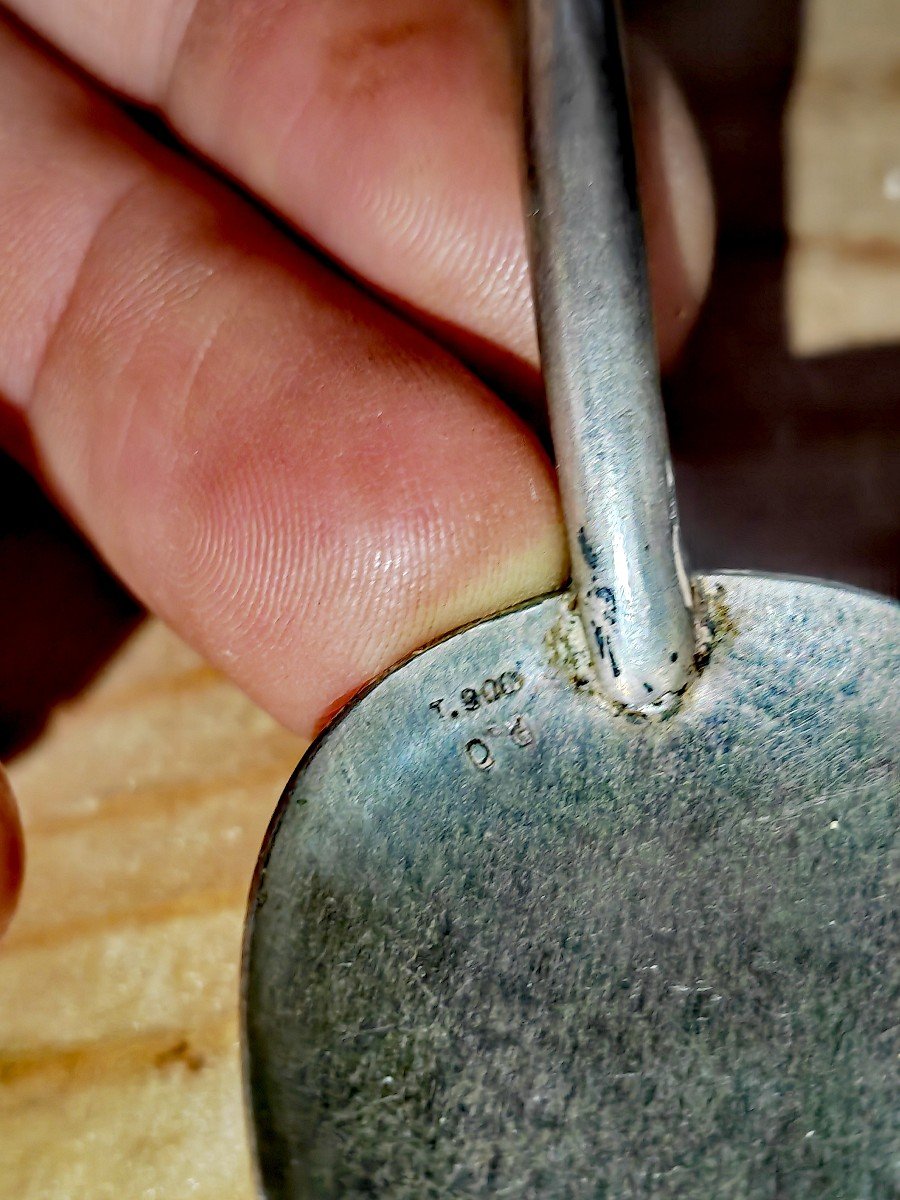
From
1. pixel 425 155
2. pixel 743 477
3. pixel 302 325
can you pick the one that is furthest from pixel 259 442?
pixel 743 477

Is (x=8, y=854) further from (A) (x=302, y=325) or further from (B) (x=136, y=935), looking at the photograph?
(A) (x=302, y=325)

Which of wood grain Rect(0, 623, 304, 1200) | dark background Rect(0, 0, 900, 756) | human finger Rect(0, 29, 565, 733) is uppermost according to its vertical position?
human finger Rect(0, 29, 565, 733)

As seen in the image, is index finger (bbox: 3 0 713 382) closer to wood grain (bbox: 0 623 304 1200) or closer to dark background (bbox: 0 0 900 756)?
dark background (bbox: 0 0 900 756)

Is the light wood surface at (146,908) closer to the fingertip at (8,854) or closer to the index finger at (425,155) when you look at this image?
the fingertip at (8,854)

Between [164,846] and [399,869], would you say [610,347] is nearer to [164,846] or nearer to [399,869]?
[399,869]

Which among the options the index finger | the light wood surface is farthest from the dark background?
the index finger

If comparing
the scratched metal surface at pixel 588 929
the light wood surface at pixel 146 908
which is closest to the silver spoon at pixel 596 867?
the scratched metal surface at pixel 588 929
